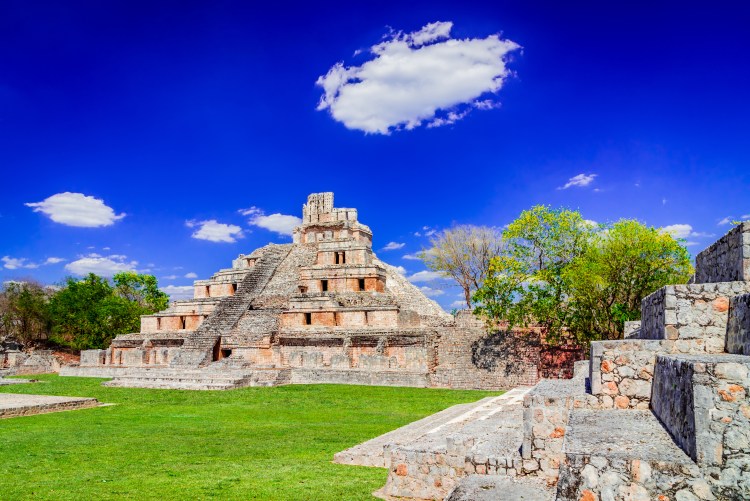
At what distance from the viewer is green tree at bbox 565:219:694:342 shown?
1878cm

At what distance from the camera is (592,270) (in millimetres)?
19203

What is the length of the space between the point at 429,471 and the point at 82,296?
38.0m

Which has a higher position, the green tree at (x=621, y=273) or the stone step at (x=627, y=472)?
the green tree at (x=621, y=273)

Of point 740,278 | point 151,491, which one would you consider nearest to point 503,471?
point 740,278

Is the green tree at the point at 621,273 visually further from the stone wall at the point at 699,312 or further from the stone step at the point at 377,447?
the stone wall at the point at 699,312

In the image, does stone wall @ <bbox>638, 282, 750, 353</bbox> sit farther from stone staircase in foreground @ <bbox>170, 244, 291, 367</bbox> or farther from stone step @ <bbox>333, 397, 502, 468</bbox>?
stone staircase in foreground @ <bbox>170, 244, 291, 367</bbox>

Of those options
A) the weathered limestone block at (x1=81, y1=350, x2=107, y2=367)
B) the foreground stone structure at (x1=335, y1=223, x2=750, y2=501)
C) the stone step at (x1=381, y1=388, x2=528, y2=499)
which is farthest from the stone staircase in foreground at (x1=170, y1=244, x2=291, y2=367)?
the stone step at (x1=381, y1=388, x2=528, y2=499)

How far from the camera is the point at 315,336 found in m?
26.8

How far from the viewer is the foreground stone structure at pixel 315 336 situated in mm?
22766

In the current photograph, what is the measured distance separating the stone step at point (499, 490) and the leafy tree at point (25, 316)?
42.8m

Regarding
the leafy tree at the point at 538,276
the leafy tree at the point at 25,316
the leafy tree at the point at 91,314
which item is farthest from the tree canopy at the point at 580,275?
the leafy tree at the point at 25,316

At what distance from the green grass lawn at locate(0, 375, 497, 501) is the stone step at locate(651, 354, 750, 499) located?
469cm

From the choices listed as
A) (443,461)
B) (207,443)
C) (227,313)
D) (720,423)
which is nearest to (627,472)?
(720,423)

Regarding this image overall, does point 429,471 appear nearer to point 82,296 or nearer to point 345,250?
point 345,250
